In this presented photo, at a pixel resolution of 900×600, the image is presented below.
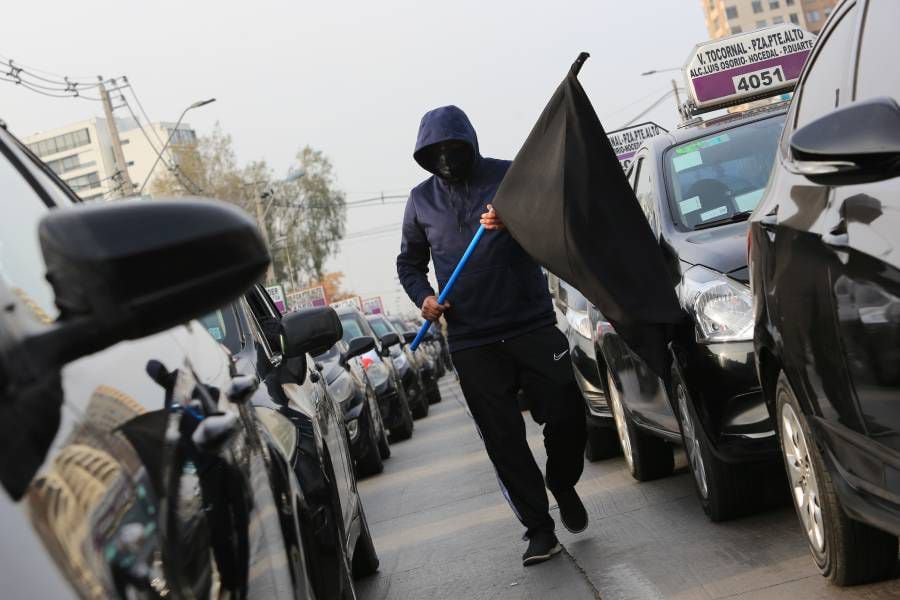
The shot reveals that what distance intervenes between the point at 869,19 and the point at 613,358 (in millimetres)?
3494

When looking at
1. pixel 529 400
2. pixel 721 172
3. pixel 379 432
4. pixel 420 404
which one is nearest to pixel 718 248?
pixel 721 172

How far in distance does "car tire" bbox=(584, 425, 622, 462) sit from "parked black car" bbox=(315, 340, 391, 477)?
2.36m

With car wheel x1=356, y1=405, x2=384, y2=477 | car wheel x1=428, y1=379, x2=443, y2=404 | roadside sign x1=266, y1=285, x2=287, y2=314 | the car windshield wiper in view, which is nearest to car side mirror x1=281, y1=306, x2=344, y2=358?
the car windshield wiper

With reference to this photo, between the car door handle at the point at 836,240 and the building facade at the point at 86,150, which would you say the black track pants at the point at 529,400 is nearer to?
the car door handle at the point at 836,240

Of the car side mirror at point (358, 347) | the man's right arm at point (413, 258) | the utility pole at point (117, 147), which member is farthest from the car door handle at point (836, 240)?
the utility pole at point (117, 147)

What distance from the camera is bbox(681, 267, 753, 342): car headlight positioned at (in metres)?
5.21

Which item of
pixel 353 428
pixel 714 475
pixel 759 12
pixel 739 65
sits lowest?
pixel 759 12

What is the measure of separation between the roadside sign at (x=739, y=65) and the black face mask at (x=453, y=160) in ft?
38.6

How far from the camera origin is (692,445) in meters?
5.78

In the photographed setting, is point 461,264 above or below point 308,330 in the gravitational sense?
below

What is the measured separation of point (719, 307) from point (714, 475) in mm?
762

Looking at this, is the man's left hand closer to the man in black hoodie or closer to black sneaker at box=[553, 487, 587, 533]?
the man in black hoodie

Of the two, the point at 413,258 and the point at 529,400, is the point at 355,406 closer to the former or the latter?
the point at 413,258

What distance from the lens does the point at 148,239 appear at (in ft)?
4.88
